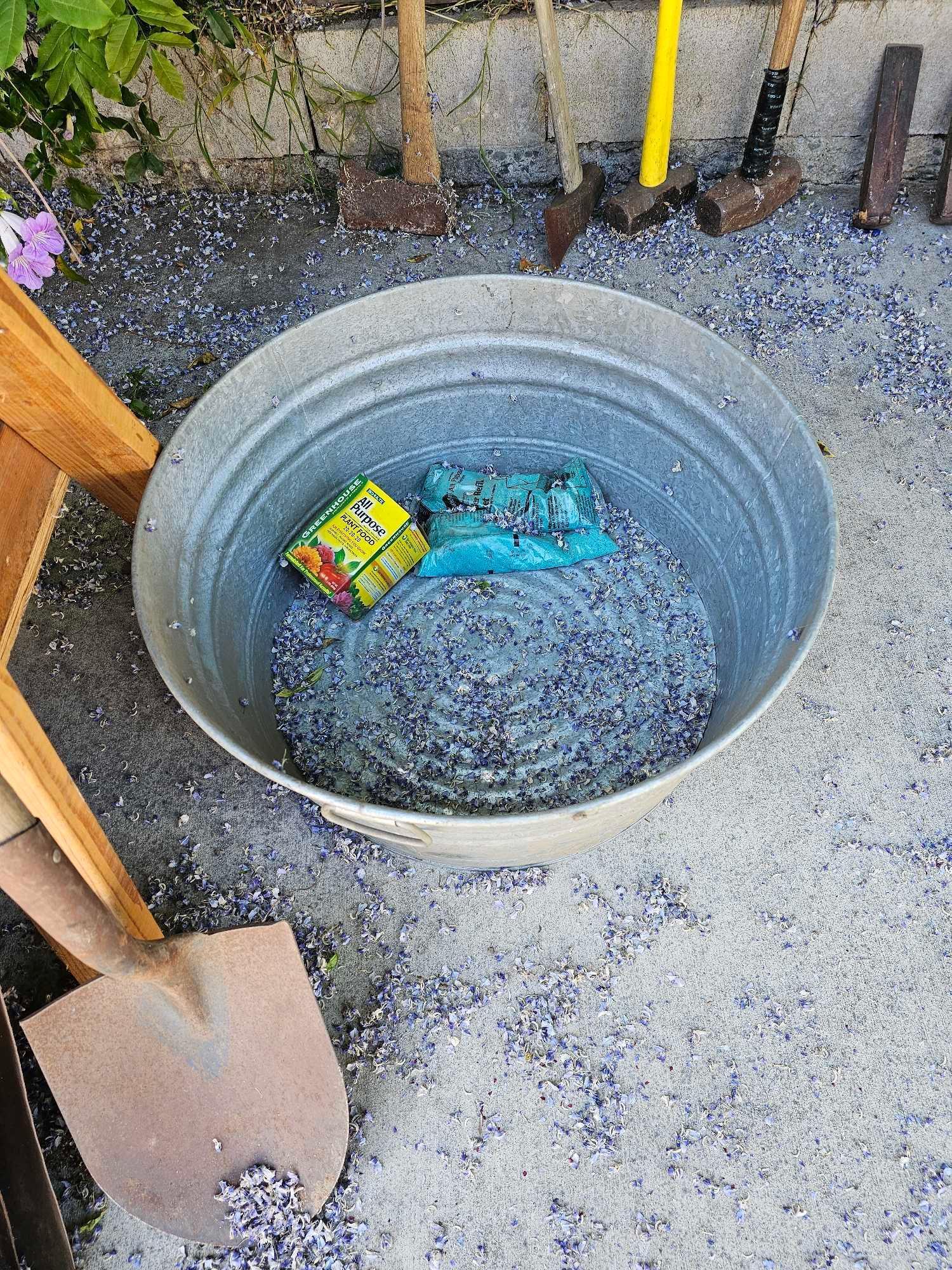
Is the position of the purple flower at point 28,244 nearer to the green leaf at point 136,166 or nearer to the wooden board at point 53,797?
the wooden board at point 53,797

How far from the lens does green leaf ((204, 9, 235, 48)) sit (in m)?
1.94

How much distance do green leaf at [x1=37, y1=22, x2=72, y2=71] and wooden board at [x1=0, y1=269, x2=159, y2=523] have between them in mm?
731

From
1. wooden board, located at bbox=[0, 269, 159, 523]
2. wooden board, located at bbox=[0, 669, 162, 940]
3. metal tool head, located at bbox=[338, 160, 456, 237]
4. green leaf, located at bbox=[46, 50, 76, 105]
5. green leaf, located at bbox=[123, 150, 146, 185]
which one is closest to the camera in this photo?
wooden board, located at bbox=[0, 669, 162, 940]

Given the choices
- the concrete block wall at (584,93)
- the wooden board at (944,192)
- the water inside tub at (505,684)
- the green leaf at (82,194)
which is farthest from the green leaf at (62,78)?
the wooden board at (944,192)

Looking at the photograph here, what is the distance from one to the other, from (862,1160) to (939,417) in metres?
1.59

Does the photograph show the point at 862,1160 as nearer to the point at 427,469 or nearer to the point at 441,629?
the point at 441,629

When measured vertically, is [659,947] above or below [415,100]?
below

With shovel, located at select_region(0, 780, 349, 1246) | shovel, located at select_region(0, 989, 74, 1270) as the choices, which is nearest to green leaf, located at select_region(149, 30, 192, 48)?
shovel, located at select_region(0, 780, 349, 1246)

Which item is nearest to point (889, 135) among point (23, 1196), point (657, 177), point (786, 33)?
point (786, 33)

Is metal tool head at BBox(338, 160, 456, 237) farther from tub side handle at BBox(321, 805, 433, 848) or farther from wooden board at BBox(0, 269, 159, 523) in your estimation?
tub side handle at BBox(321, 805, 433, 848)

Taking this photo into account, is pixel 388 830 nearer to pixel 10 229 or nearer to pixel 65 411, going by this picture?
pixel 65 411

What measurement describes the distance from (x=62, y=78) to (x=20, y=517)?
918 millimetres

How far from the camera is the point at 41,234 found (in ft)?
4.79

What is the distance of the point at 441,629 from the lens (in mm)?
1966
